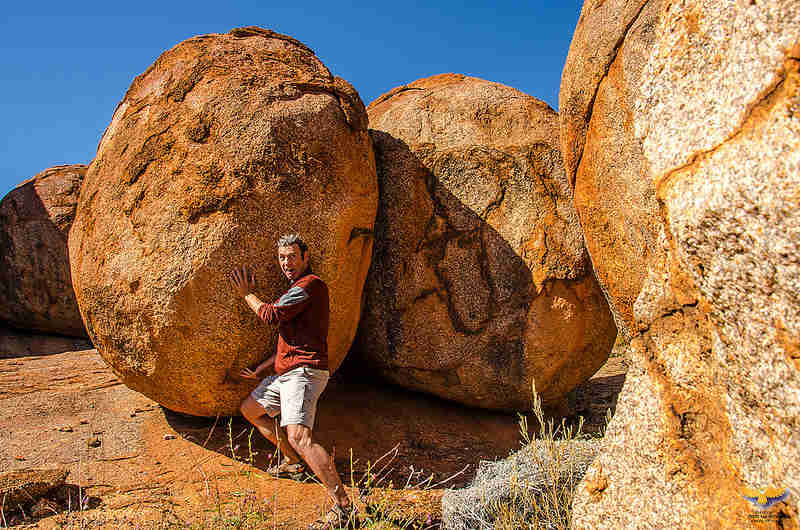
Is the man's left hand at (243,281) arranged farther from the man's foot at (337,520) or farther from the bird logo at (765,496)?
the bird logo at (765,496)

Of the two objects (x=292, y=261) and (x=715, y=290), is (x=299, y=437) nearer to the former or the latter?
(x=292, y=261)

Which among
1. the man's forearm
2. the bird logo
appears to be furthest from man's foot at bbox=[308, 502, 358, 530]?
the bird logo

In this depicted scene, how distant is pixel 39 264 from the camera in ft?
25.2

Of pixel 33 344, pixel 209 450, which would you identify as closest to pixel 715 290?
pixel 209 450

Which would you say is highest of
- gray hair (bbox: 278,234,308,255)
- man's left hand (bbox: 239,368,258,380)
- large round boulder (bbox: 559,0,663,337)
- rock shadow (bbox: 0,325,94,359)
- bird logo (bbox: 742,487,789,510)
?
large round boulder (bbox: 559,0,663,337)

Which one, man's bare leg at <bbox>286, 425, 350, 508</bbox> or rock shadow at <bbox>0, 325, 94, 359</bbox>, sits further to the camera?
rock shadow at <bbox>0, 325, 94, 359</bbox>

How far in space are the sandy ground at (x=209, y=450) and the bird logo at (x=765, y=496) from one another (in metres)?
1.42

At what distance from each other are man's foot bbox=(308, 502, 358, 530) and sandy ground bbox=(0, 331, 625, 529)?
0.28 ft

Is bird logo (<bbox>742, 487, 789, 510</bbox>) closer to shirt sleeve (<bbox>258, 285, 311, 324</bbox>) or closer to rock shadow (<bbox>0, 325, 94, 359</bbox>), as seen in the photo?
shirt sleeve (<bbox>258, 285, 311, 324</bbox>)

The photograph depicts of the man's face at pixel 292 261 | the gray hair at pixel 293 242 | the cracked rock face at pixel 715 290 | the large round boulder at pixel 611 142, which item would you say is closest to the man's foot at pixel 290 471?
the man's face at pixel 292 261

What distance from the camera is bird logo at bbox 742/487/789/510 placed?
3.97ft

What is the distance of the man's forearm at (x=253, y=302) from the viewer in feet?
10.2

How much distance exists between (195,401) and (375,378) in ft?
4.65

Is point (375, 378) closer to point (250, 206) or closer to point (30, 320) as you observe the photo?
point (250, 206)
